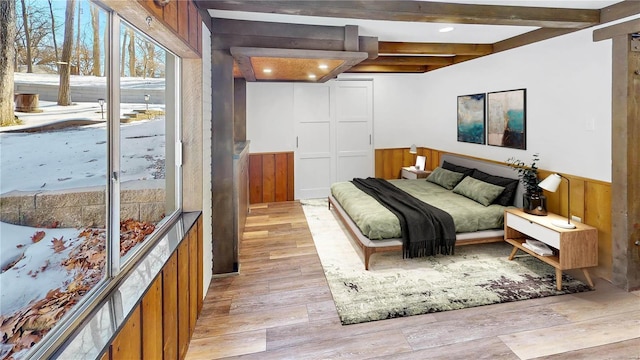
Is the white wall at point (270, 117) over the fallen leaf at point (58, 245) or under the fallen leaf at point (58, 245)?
over

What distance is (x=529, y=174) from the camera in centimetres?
360

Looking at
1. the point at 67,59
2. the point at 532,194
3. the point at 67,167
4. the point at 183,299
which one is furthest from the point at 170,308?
the point at 532,194

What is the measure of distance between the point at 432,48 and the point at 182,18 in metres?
Answer: 3.46

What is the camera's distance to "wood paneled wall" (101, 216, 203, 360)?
4.17ft

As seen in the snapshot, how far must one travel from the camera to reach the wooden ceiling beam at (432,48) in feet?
14.4

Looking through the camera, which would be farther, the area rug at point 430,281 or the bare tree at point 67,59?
the area rug at point 430,281

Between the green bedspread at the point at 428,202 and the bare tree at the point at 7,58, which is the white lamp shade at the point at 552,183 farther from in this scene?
the bare tree at the point at 7,58

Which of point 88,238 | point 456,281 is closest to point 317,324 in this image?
point 456,281

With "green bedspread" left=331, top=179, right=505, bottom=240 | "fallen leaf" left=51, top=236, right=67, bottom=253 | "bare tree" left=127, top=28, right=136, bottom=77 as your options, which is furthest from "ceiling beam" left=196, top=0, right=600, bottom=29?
"fallen leaf" left=51, top=236, right=67, bottom=253

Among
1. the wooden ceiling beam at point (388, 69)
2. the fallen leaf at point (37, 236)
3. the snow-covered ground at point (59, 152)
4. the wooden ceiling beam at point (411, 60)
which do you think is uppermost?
the wooden ceiling beam at point (388, 69)

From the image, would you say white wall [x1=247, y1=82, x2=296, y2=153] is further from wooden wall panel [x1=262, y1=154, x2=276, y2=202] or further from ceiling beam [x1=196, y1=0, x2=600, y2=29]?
ceiling beam [x1=196, y1=0, x2=600, y2=29]

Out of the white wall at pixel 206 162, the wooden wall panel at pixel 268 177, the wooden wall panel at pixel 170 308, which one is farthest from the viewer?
the wooden wall panel at pixel 268 177

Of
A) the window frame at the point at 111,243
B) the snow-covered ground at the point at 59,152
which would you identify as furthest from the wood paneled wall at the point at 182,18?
the snow-covered ground at the point at 59,152

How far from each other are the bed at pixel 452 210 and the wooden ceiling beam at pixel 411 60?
1767 millimetres
